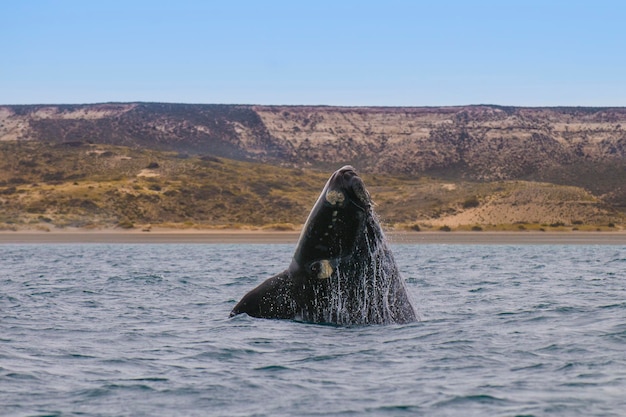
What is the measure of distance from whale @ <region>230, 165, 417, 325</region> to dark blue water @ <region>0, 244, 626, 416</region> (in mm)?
268

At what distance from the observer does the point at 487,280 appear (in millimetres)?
28406

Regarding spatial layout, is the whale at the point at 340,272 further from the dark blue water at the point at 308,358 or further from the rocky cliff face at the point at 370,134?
→ the rocky cliff face at the point at 370,134

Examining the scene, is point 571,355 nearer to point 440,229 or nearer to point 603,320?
point 603,320

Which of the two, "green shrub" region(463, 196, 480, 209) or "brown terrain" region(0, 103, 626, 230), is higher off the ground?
"brown terrain" region(0, 103, 626, 230)

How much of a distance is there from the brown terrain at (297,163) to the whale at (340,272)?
219 feet

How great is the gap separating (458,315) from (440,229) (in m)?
62.2

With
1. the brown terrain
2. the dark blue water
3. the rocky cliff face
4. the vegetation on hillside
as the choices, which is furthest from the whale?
the rocky cliff face

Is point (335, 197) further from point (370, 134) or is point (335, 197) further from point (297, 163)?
point (370, 134)

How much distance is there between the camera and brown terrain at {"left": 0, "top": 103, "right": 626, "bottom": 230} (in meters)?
90.7

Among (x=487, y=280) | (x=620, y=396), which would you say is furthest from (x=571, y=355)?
(x=487, y=280)

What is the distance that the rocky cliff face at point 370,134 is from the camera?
14100 cm

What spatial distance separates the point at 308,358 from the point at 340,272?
5.61 feet

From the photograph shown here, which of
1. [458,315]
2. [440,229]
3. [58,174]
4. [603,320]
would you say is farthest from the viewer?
[58,174]

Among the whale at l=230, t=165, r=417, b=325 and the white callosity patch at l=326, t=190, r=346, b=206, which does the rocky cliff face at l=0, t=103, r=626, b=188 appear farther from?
the white callosity patch at l=326, t=190, r=346, b=206
